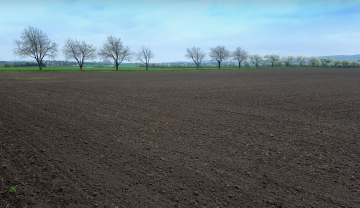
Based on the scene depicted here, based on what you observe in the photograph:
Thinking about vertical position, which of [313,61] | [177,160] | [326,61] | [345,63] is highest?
[313,61]

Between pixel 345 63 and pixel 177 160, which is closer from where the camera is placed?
pixel 177 160

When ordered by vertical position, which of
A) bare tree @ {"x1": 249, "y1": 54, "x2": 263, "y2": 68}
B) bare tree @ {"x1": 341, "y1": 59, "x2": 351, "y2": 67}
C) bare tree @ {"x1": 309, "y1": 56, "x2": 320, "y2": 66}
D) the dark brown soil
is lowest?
the dark brown soil

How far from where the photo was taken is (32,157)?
6.32 m

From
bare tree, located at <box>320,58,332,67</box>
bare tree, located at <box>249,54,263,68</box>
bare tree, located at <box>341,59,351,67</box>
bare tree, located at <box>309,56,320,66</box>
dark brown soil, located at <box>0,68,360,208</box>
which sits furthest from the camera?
bare tree, located at <box>249,54,263,68</box>

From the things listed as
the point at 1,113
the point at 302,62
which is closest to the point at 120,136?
the point at 1,113

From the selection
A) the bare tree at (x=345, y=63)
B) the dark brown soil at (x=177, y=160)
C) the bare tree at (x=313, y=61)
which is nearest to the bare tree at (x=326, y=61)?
the bare tree at (x=313, y=61)

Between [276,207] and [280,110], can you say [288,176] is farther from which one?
[280,110]

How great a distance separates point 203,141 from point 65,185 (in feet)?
14.7

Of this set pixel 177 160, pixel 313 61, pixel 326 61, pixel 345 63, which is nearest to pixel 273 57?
pixel 313 61

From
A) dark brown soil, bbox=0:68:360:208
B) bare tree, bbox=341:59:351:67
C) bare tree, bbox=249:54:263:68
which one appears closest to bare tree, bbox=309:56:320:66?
bare tree, bbox=341:59:351:67

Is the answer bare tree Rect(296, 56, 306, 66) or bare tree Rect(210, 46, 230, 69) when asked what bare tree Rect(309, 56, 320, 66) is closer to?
bare tree Rect(296, 56, 306, 66)

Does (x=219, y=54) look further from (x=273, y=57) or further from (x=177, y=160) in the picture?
(x=177, y=160)

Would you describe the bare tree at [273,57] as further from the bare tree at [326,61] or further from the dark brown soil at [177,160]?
the dark brown soil at [177,160]

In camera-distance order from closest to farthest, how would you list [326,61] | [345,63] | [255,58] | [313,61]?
[345,63], [326,61], [313,61], [255,58]
